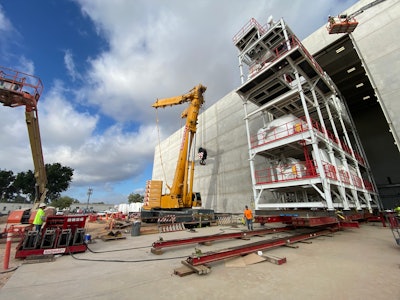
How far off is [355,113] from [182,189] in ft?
72.1

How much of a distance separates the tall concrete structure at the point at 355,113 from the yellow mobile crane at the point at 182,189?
5.02 m

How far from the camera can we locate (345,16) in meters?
11.5

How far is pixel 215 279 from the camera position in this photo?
3.71 meters

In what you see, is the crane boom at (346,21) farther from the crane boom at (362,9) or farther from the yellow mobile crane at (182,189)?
the yellow mobile crane at (182,189)

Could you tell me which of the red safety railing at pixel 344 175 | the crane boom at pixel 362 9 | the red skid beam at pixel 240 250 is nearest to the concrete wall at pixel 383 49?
the crane boom at pixel 362 9

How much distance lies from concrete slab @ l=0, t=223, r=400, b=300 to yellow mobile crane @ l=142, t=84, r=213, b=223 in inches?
341

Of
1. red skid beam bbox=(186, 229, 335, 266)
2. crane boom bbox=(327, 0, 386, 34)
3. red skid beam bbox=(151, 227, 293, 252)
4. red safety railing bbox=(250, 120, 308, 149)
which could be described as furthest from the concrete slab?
crane boom bbox=(327, 0, 386, 34)

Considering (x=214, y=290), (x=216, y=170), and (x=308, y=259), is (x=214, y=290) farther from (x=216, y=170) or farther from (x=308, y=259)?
(x=216, y=170)

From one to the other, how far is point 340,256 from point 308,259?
1.14 m

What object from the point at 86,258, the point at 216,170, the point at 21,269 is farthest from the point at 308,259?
the point at 216,170

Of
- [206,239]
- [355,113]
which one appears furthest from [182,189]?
[355,113]

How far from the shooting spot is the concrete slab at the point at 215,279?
10.1 ft

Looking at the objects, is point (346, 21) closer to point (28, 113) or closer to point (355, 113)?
point (355, 113)

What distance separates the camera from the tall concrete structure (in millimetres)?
10664
